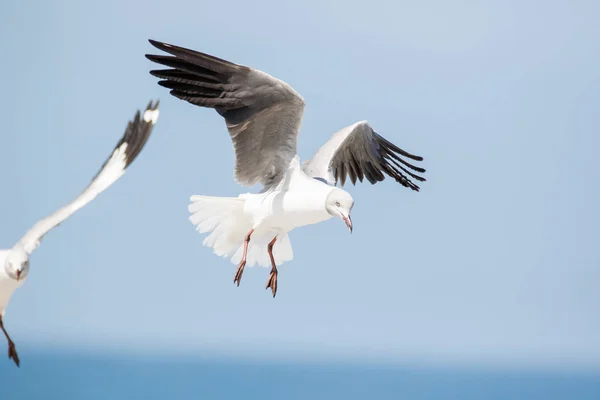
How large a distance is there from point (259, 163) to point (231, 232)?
0.65 metres

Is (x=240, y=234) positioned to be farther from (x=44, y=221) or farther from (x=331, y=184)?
(x=44, y=221)

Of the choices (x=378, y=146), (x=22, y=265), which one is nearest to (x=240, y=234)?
(x=378, y=146)

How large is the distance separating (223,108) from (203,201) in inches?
32.9

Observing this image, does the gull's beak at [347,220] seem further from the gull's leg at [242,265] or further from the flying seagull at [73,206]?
the flying seagull at [73,206]

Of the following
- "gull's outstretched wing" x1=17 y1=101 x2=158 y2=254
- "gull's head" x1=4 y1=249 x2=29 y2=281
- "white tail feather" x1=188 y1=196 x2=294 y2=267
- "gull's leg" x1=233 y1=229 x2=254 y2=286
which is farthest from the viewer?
"white tail feather" x1=188 y1=196 x2=294 y2=267

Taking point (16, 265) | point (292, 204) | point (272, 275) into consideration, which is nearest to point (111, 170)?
point (16, 265)

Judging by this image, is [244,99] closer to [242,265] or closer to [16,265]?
[242,265]

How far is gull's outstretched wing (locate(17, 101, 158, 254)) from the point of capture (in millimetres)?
6488

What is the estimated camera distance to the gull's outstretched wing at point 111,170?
649cm

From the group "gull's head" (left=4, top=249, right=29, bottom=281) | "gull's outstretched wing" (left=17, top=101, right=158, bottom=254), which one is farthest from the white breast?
"gull's head" (left=4, top=249, right=29, bottom=281)

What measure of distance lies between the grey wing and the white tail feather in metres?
0.37

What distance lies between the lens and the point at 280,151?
728cm

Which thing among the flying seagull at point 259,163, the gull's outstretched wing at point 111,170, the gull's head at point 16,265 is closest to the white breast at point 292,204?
the flying seagull at point 259,163

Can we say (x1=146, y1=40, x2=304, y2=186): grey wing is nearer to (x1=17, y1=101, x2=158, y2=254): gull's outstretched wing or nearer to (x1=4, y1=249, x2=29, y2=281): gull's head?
(x1=17, y1=101, x2=158, y2=254): gull's outstretched wing
